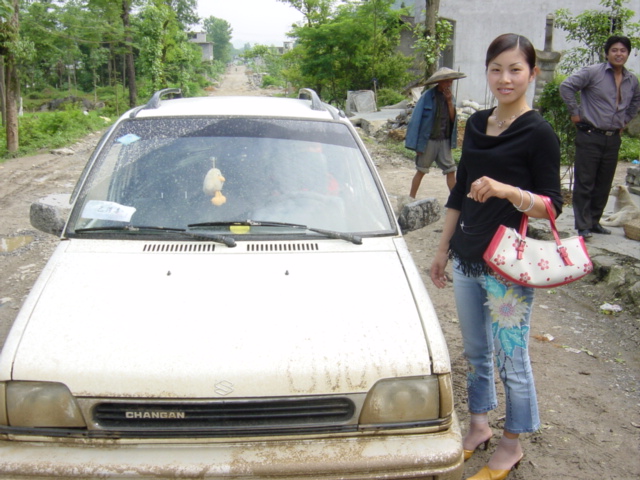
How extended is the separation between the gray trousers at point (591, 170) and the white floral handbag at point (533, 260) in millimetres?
3697

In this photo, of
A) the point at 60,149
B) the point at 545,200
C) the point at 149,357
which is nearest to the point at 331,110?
the point at 545,200

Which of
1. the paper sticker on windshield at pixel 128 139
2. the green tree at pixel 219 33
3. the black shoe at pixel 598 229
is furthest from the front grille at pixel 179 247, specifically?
the green tree at pixel 219 33

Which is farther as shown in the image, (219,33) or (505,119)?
(219,33)

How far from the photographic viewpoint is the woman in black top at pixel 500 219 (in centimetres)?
236

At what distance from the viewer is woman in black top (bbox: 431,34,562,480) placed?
7.73 ft

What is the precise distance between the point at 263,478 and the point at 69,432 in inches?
26.8

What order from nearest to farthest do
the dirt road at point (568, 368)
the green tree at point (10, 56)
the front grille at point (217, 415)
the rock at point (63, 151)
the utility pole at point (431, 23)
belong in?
1. the front grille at point (217, 415)
2. the dirt road at point (568, 368)
3. the green tree at point (10, 56)
4. the utility pole at point (431, 23)
5. the rock at point (63, 151)

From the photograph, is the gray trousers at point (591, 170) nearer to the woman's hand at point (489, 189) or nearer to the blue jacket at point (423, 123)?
the blue jacket at point (423, 123)

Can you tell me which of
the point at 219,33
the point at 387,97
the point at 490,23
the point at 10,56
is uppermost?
the point at 219,33

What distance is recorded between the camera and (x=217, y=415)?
211 cm

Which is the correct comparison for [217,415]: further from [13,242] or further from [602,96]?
[13,242]

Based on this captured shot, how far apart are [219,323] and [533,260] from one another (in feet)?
3.99

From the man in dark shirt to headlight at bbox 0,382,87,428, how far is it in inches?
198

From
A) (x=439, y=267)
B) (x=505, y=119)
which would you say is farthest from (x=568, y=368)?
(x=505, y=119)
